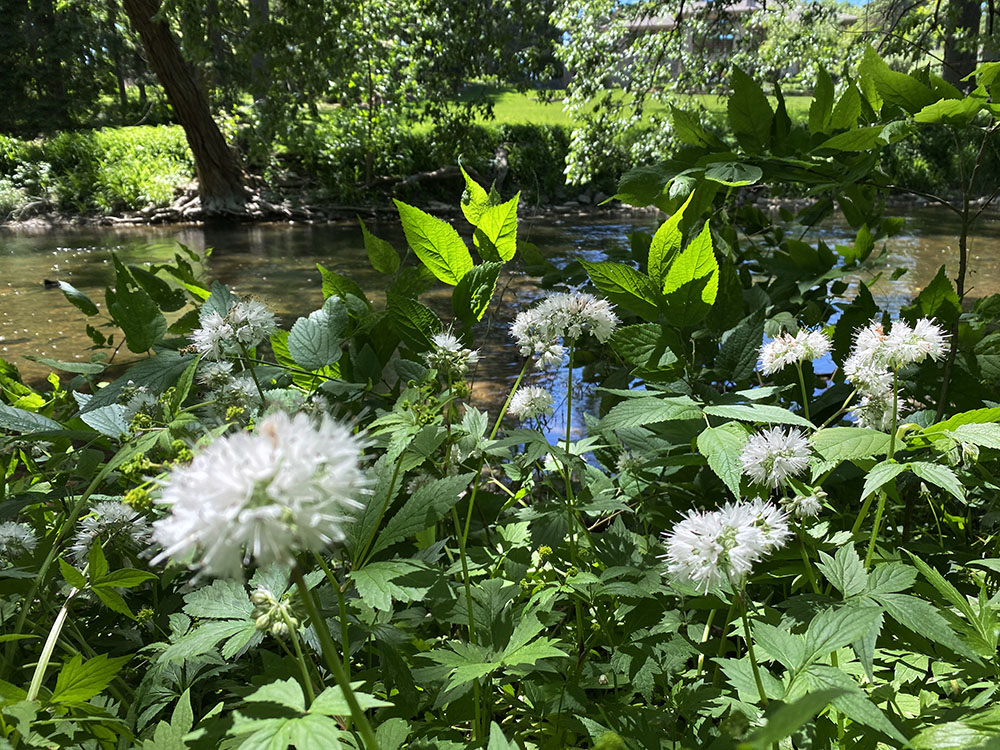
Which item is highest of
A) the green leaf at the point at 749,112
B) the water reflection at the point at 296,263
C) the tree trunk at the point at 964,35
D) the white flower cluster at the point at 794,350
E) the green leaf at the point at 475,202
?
the tree trunk at the point at 964,35

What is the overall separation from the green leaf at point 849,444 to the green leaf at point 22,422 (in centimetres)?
151

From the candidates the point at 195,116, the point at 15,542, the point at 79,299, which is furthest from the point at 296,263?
the point at 15,542

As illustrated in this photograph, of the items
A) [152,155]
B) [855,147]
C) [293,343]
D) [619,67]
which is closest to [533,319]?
[293,343]

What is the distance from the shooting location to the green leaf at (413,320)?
143 cm

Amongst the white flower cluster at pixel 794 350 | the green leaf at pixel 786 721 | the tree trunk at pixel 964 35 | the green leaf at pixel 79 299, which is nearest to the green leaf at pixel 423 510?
the green leaf at pixel 786 721

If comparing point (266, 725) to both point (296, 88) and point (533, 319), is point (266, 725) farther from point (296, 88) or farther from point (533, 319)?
point (296, 88)

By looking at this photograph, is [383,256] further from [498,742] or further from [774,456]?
[498,742]

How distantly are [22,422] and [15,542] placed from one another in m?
0.30

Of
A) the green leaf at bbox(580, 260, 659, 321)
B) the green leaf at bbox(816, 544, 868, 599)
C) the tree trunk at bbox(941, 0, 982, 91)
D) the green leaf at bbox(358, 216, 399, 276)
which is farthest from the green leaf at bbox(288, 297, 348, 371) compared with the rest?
the tree trunk at bbox(941, 0, 982, 91)

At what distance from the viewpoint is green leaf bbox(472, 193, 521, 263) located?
1.43 meters

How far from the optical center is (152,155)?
18359 mm

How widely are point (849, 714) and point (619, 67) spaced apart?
11996mm

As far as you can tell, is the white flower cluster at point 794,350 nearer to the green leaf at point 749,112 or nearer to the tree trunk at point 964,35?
the green leaf at point 749,112

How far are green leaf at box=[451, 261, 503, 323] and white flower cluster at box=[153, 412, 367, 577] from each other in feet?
2.53
